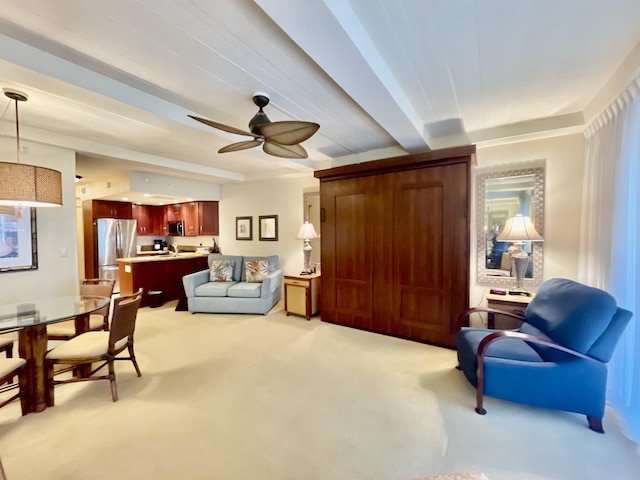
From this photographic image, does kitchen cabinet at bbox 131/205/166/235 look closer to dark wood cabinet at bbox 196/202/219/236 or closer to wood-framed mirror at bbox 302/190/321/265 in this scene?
dark wood cabinet at bbox 196/202/219/236

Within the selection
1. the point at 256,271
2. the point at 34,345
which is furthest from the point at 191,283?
the point at 34,345

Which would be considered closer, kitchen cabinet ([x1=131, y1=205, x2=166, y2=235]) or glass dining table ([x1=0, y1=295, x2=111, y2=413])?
glass dining table ([x1=0, y1=295, x2=111, y2=413])

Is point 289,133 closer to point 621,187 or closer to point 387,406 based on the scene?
point 387,406

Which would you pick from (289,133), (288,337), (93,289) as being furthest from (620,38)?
(93,289)

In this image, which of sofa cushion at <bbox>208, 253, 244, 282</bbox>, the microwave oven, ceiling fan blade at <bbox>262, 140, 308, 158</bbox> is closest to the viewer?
ceiling fan blade at <bbox>262, 140, 308, 158</bbox>

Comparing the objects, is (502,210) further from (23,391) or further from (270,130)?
(23,391)

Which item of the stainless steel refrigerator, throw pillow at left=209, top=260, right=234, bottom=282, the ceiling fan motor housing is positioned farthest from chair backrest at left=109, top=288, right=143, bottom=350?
the stainless steel refrigerator

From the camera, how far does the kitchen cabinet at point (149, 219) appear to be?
6.59 meters

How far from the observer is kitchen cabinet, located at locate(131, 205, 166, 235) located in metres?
6.59

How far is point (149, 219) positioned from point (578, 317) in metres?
7.98

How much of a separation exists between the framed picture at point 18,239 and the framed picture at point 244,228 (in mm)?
3175

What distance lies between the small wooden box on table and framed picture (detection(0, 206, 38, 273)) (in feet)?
10.5

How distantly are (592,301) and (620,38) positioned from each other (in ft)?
5.89

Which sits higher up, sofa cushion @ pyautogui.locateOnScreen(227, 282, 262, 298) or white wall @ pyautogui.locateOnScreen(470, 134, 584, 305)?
white wall @ pyautogui.locateOnScreen(470, 134, 584, 305)
